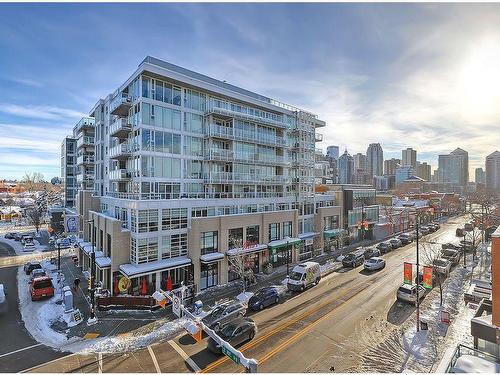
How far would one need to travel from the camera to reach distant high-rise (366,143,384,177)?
635 feet

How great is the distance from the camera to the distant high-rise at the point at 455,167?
167 meters

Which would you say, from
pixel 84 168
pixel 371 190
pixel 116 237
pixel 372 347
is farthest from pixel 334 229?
pixel 84 168

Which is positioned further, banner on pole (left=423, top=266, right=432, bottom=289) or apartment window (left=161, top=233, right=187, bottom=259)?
apartment window (left=161, top=233, right=187, bottom=259)

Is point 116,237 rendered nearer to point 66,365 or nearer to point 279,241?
point 66,365

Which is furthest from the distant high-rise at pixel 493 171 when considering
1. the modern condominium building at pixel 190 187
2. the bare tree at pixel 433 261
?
the modern condominium building at pixel 190 187

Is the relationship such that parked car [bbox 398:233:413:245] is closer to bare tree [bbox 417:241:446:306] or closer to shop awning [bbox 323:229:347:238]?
bare tree [bbox 417:241:446:306]

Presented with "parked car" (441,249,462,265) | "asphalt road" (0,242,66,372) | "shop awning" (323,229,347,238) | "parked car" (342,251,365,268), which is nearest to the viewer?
"asphalt road" (0,242,66,372)

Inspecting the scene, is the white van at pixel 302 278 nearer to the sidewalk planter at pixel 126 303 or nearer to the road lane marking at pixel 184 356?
the sidewalk planter at pixel 126 303

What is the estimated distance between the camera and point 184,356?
17.1 meters

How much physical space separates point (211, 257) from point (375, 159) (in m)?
191

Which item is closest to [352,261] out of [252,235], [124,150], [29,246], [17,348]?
[252,235]

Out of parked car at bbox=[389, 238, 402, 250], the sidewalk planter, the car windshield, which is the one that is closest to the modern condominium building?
the sidewalk planter

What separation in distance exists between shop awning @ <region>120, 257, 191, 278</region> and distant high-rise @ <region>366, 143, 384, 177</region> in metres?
187

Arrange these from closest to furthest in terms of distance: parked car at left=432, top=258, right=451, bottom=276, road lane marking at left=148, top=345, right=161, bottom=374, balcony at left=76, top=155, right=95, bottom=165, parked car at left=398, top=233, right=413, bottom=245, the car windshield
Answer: road lane marking at left=148, top=345, right=161, bottom=374, the car windshield, parked car at left=432, top=258, right=451, bottom=276, balcony at left=76, top=155, right=95, bottom=165, parked car at left=398, top=233, right=413, bottom=245
